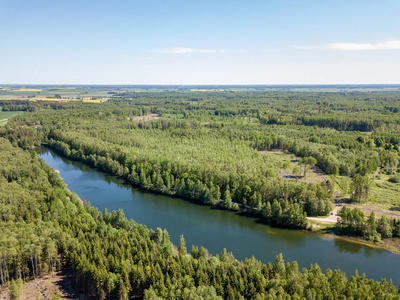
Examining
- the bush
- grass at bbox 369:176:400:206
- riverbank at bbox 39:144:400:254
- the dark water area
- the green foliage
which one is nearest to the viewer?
the green foliage

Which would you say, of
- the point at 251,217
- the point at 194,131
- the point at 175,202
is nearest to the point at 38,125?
the point at 194,131

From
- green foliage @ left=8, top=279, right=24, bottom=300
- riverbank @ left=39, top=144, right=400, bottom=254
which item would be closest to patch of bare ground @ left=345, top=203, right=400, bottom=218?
riverbank @ left=39, top=144, right=400, bottom=254

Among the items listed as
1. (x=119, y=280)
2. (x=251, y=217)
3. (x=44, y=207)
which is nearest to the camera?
(x=119, y=280)

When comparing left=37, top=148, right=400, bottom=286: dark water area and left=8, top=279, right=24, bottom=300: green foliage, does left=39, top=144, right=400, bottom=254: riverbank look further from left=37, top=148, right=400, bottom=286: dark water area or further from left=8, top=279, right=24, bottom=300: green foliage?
left=8, top=279, right=24, bottom=300: green foliage

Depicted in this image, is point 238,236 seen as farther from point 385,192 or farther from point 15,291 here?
point 385,192

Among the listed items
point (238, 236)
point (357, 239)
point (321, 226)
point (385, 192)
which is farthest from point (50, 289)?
point (385, 192)

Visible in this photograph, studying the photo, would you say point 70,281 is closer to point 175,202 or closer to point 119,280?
point 119,280
